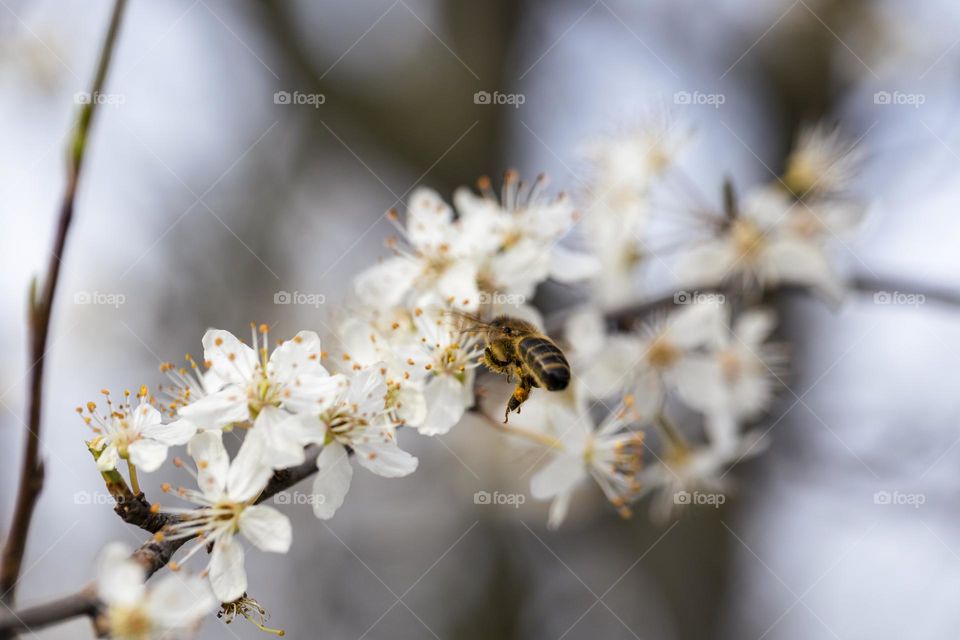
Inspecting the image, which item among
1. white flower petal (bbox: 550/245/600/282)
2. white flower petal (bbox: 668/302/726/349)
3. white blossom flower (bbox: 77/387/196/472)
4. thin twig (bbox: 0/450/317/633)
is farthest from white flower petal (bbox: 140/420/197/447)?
white flower petal (bbox: 668/302/726/349)

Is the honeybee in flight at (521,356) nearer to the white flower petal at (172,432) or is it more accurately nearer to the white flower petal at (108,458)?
the white flower petal at (172,432)

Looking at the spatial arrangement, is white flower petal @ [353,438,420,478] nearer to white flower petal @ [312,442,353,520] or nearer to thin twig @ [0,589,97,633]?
white flower petal @ [312,442,353,520]

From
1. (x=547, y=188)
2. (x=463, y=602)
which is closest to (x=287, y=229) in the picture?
(x=463, y=602)

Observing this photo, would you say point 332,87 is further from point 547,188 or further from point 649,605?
point 649,605

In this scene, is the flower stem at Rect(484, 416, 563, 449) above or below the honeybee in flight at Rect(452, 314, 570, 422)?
below

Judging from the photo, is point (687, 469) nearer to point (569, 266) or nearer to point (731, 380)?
point (731, 380)
